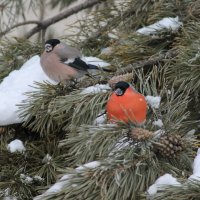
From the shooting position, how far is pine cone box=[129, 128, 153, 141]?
134 cm

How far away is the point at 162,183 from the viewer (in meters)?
1.27

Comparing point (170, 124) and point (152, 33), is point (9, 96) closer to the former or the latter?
point (152, 33)

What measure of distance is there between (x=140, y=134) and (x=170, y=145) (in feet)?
0.22

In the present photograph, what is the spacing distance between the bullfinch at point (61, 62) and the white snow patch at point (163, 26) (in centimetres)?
22

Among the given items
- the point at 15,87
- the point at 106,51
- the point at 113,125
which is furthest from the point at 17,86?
the point at 113,125

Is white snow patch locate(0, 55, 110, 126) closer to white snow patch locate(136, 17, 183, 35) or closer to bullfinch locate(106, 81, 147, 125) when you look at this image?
white snow patch locate(136, 17, 183, 35)

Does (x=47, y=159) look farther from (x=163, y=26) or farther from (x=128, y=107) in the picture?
(x=163, y=26)

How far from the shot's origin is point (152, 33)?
2037 millimetres

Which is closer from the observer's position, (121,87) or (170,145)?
(170,145)

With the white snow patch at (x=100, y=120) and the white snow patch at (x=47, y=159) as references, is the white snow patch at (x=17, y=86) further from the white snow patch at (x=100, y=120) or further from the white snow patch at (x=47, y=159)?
the white snow patch at (x=100, y=120)

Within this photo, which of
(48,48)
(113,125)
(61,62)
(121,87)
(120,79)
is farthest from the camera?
(61,62)

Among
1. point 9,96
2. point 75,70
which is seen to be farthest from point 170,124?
point 75,70

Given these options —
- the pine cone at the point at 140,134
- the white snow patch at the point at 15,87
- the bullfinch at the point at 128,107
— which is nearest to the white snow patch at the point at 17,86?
the white snow patch at the point at 15,87

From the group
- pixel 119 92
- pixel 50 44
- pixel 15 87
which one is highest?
pixel 50 44
